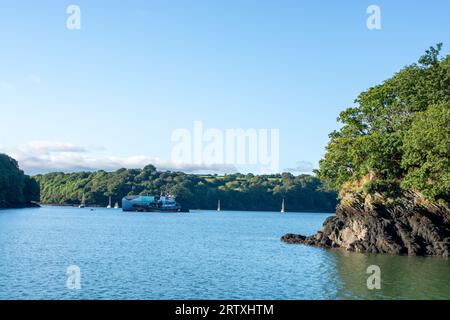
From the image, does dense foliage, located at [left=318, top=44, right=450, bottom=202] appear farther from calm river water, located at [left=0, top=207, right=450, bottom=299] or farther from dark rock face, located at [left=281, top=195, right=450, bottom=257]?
calm river water, located at [left=0, top=207, right=450, bottom=299]

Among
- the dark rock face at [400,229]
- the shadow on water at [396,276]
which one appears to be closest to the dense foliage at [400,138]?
the dark rock face at [400,229]

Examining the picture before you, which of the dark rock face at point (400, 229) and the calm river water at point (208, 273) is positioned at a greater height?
the dark rock face at point (400, 229)

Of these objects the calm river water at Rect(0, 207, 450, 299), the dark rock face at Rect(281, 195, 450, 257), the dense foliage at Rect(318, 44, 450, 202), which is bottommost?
the calm river water at Rect(0, 207, 450, 299)

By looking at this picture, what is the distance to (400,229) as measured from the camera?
208 feet

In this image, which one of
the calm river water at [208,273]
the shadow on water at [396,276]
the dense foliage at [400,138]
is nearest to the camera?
the calm river water at [208,273]

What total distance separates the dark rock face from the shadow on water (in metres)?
2.81

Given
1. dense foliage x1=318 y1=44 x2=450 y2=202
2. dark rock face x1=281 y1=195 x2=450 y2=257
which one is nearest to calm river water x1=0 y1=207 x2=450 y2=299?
dark rock face x1=281 y1=195 x2=450 y2=257

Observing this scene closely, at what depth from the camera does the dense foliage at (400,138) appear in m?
58.7

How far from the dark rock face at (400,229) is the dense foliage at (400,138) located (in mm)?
2394

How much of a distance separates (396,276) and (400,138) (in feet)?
79.7

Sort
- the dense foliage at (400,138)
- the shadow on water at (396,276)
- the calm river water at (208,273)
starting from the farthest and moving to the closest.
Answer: the dense foliage at (400,138)
the shadow on water at (396,276)
the calm river water at (208,273)

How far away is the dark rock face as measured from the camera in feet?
200

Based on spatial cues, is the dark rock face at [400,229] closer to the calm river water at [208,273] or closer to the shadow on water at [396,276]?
the shadow on water at [396,276]
